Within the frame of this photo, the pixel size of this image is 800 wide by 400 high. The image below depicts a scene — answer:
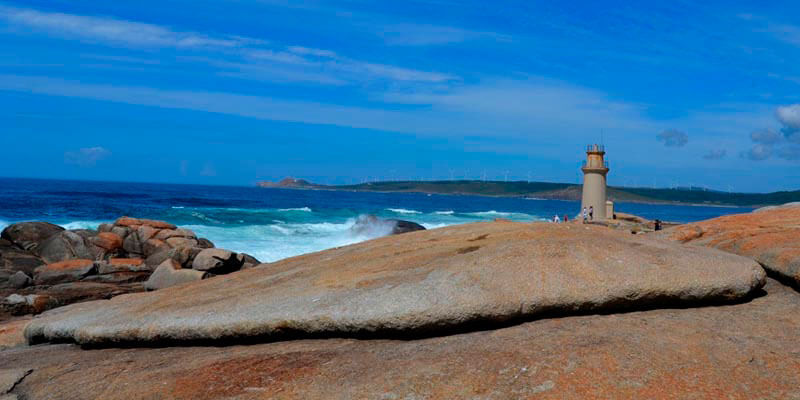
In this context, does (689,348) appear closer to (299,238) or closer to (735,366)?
(735,366)

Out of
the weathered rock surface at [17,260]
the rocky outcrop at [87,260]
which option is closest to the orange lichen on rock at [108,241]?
the rocky outcrop at [87,260]

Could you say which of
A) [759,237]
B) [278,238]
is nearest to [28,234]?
[278,238]

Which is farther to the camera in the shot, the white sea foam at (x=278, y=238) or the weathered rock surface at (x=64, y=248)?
the white sea foam at (x=278, y=238)

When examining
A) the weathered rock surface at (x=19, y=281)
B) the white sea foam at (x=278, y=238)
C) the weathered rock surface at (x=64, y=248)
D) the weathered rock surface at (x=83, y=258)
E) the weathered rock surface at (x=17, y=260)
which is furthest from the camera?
the white sea foam at (x=278, y=238)

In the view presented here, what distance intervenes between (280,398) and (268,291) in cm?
247

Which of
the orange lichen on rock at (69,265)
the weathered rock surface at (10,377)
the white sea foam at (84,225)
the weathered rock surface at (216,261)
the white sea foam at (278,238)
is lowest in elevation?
the white sea foam at (278,238)

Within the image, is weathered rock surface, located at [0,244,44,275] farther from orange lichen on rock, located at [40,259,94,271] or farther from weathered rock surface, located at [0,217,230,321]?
orange lichen on rock, located at [40,259,94,271]

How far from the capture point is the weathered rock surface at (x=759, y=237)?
7.54 metres

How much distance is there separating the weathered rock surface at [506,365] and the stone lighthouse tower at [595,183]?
34.6 meters

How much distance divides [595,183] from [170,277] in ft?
103

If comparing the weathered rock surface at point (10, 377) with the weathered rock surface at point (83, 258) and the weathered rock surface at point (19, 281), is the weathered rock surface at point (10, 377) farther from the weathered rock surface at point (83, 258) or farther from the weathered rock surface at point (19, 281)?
the weathered rock surface at point (19, 281)

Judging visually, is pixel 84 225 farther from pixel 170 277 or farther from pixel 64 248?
pixel 170 277

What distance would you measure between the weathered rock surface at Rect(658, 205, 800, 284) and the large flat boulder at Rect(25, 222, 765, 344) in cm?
72

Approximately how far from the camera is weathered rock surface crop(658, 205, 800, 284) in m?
7.54
